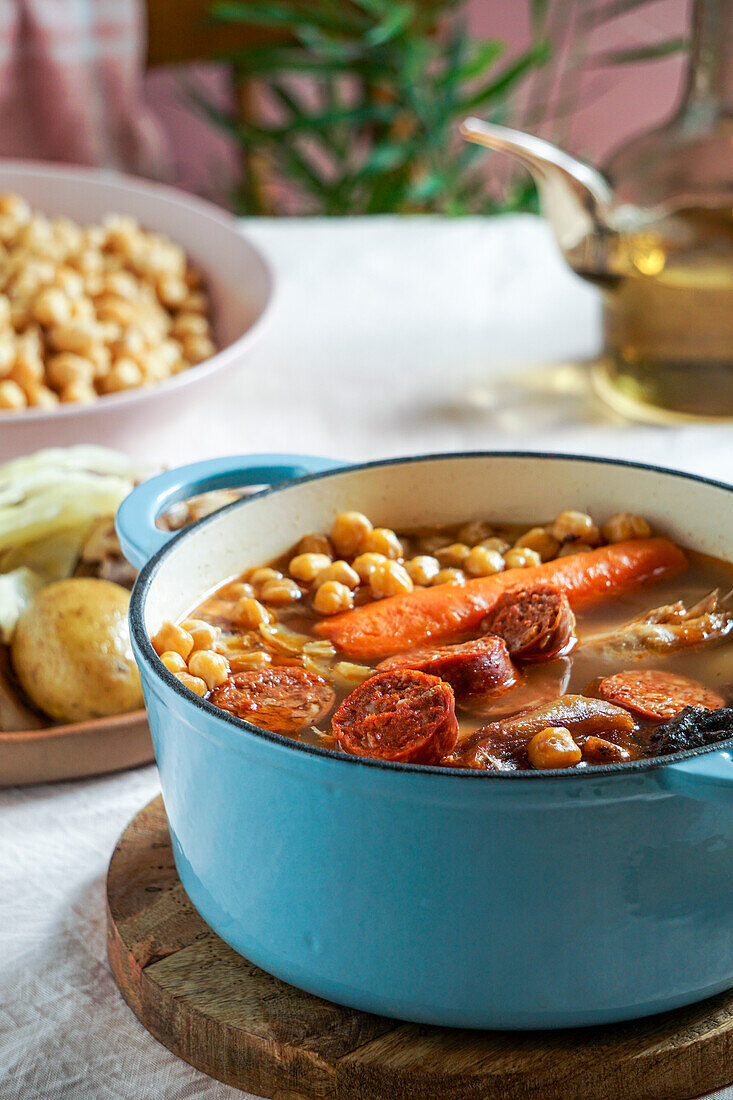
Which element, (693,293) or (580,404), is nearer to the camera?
(693,293)

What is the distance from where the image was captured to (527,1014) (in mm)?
614

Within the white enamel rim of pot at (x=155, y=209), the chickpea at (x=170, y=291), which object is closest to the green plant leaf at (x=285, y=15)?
the white enamel rim of pot at (x=155, y=209)

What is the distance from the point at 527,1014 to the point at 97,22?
11.8 ft

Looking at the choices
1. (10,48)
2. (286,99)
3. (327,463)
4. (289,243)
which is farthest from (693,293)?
(10,48)

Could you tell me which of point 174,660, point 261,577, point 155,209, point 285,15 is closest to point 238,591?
point 261,577

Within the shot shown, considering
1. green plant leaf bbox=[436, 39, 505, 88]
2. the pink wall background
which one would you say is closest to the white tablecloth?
green plant leaf bbox=[436, 39, 505, 88]

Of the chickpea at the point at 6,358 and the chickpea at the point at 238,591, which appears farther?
the chickpea at the point at 6,358

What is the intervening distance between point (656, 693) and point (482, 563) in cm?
21

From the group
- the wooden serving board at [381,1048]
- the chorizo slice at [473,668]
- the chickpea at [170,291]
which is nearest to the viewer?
the wooden serving board at [381,1048]

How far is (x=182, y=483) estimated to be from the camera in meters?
0.89

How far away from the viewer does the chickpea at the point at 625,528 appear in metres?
0.90

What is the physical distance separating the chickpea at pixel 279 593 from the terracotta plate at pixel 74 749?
0.16 meters

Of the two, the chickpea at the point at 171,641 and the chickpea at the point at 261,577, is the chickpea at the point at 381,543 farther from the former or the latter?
the chickpea at the point at 171,641

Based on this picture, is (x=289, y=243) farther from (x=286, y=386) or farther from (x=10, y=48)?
(x=10, y=48)
